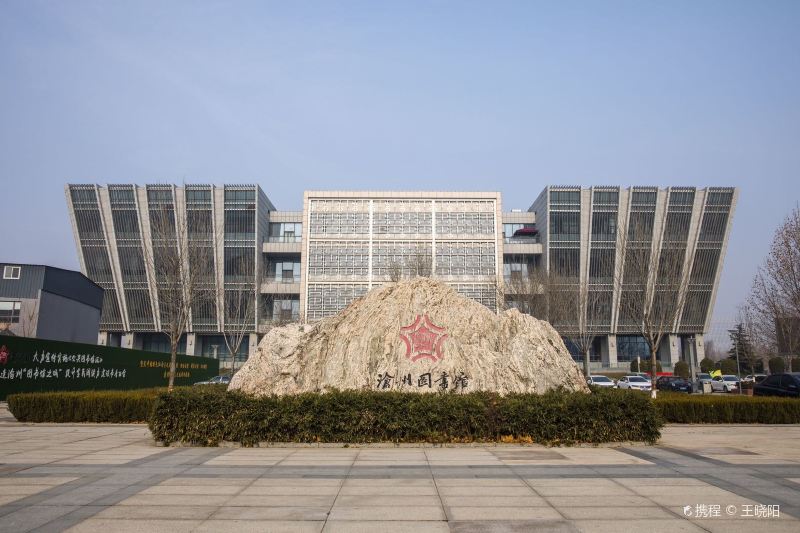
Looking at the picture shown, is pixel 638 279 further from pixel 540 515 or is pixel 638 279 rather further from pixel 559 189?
pixel 559 189

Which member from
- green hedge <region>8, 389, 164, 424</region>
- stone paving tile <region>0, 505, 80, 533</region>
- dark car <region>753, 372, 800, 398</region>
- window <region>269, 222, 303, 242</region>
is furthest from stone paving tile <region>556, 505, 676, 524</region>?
window <region>269, 222, 303, 242</region>

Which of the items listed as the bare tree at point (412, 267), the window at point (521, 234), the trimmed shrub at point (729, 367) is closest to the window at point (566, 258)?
the window at point (521, 234)

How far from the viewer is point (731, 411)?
707 inches

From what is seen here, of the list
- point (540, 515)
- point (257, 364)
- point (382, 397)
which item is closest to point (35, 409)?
point (257, 364)

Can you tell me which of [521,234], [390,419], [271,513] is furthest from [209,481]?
[521,234]

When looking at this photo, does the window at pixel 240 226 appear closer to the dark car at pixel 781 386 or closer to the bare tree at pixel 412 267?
the bare tree at pixel 412 267

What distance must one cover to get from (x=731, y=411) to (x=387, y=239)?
43958 mm

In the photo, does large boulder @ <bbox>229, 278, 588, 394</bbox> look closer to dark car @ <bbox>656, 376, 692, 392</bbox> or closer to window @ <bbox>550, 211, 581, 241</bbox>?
dark car @ <bbox>656, 376, 692, 392</bbox>

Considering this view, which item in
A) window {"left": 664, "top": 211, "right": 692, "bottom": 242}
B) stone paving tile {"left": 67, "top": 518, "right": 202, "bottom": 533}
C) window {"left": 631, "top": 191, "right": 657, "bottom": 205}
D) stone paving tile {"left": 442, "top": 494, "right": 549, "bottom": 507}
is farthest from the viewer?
window {"left": 631, "top": 191, "right": 657, "bottom": 205}

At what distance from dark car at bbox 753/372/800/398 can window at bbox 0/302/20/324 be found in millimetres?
41218

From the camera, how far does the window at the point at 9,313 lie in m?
33.3

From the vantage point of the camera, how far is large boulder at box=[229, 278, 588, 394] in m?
14.0

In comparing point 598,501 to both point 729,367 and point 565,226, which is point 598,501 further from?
point 565,226

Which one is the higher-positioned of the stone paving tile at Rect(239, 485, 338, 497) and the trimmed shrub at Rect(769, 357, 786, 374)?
the trimmed shrub at Rect(769, 357, 786, 374)
